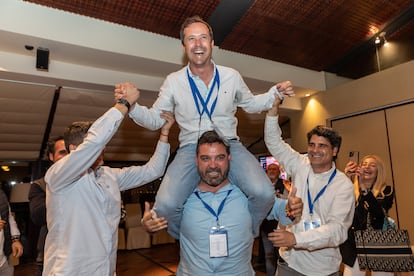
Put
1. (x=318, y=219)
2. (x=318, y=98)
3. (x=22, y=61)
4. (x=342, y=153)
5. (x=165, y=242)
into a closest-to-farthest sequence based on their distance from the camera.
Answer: (x=318, y=219) < (x=22, y=61) < (x=342, y=153) < (x=318, y=98) < (x=165, y=242)

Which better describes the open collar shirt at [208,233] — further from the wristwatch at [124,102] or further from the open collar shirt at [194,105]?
the wristwatch at [124,102]

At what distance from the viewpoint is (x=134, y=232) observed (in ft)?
25.1

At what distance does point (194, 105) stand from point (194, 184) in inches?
19.9

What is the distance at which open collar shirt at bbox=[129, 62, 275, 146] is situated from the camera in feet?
6.69

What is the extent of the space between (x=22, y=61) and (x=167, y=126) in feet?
9.81

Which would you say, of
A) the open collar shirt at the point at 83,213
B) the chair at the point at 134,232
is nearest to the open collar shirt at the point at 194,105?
the open collar shirt at the point at 83,213

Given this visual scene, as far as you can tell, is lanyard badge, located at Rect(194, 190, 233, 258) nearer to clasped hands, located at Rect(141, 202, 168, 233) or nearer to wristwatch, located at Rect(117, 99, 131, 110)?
clasped hands, located at Rect(141, 202, 168, 233)

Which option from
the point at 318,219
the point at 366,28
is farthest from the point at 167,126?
the point at 366,28

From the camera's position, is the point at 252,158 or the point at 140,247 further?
the point at 140,247

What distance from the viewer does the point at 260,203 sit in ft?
6.33

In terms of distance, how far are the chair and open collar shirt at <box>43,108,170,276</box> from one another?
19.2 ft

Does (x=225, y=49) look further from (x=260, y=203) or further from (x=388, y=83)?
(x=260, y=203)

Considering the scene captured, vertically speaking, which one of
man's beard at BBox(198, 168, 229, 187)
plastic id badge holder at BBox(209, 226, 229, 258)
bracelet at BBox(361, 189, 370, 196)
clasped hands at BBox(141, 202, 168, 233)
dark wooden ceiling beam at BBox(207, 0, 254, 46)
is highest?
dark wooden ceiling beam at BBox(207, 0, 254, 46)

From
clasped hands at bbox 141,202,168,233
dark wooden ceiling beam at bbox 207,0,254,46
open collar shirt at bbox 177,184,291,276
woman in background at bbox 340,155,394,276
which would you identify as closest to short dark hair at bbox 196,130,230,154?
open collar shirt at bbox 177,184,291,276
